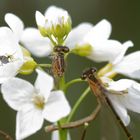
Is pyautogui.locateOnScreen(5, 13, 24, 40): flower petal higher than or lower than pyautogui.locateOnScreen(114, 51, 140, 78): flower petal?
higher

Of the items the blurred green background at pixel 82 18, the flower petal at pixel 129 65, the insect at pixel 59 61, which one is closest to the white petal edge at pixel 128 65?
the flower petal at pixel 129 65

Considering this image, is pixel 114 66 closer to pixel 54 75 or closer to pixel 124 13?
pixel 54 75

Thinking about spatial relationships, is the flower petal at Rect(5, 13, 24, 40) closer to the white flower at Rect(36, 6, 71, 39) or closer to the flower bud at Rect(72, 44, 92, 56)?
the white flower at Rect(36, 6, 71, 39)

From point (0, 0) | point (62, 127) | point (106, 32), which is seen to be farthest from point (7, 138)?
point (0, 0)

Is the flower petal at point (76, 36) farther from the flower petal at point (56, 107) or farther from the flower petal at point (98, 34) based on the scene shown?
the flower petal at point (56, 107)

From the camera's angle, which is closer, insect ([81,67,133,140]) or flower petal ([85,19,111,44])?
insect ([81,67,133,140])

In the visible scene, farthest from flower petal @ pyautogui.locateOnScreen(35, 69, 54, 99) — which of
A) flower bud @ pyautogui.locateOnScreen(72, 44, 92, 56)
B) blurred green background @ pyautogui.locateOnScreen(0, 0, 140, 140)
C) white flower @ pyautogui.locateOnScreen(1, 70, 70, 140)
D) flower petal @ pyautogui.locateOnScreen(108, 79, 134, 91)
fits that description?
blurred green background @ pyautogui.locateOnScreen(0, 0, 140, 140)

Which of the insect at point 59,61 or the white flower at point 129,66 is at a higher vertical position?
the insect at point 59,61
